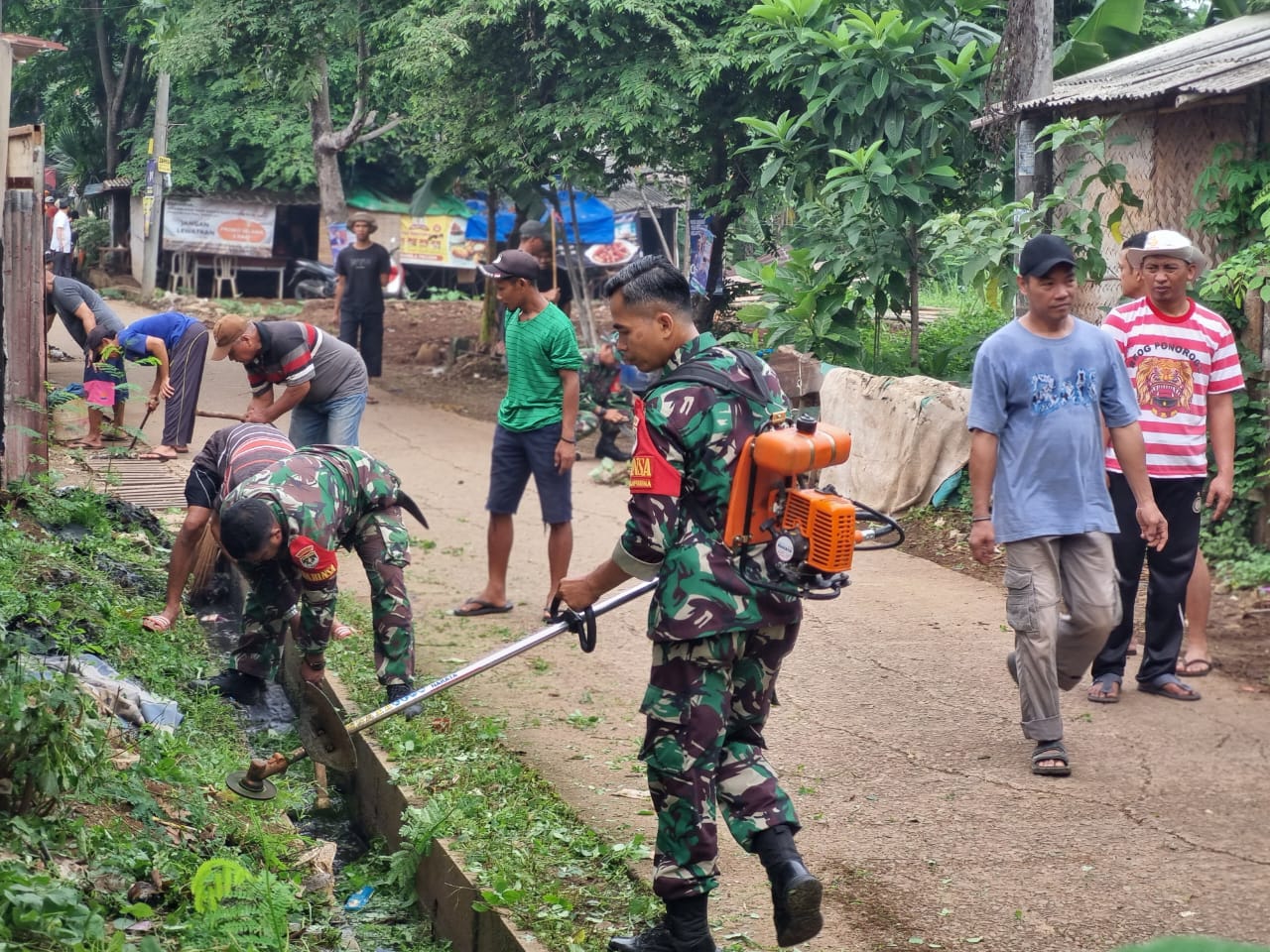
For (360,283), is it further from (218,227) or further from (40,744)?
(218,227)

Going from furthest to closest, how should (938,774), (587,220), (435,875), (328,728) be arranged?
1. (587,220)
2. (938,774)
3. (328,728)
4. (435,875)

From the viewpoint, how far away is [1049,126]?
8219mm

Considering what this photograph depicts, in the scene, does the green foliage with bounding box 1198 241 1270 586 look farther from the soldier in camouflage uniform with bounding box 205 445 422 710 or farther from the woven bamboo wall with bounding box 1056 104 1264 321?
the soldier in camouflage uniform with bounding box 205 445 422 710

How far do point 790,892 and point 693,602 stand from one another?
0.74 m

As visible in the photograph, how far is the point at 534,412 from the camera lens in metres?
7.03

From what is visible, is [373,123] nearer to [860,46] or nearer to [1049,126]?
[860,46]

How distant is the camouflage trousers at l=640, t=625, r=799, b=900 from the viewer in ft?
11.6

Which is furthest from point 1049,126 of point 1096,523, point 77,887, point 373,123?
point 373,123

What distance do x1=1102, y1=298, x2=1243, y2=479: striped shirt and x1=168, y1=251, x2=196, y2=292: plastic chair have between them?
2518 cm

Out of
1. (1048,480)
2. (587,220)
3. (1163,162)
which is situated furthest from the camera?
(587,220)

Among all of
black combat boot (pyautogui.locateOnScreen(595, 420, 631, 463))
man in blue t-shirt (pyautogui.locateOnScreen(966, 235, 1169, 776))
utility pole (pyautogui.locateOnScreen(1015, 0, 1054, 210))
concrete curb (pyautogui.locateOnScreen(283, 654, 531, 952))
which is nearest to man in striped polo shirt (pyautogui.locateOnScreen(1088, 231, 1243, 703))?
man in blue t-shirt (pyautogui.locateOnScreen(966, 235, 1169, 776))

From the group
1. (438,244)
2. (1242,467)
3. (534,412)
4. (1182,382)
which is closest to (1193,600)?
(1182,382)

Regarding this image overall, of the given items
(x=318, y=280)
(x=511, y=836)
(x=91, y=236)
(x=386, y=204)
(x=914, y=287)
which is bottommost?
(x=511, y=836)

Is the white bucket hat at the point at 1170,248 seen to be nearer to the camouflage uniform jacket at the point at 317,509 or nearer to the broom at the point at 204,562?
the camouflage uniform jacket at the point at 317,509
